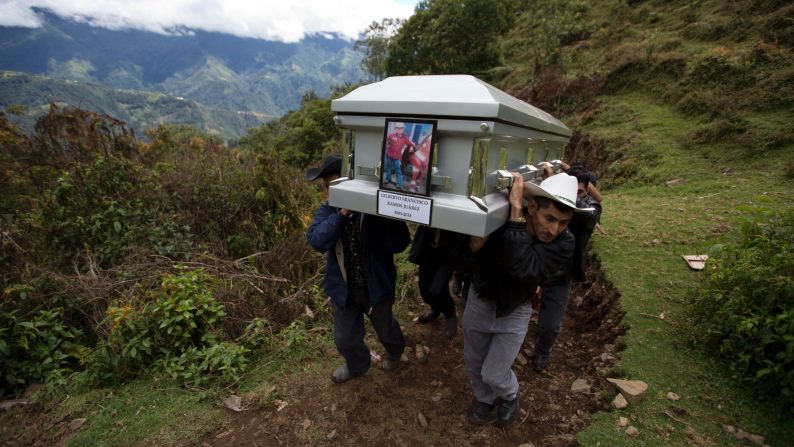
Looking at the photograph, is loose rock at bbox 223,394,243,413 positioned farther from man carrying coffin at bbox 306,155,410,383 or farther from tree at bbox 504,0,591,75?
tree at bbox 504,0,591,75

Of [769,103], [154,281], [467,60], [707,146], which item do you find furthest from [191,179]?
[467,60]

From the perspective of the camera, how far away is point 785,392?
2.13m

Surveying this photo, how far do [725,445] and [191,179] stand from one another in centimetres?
639

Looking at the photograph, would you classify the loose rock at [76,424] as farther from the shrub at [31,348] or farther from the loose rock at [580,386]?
the loose rock at [580,386]

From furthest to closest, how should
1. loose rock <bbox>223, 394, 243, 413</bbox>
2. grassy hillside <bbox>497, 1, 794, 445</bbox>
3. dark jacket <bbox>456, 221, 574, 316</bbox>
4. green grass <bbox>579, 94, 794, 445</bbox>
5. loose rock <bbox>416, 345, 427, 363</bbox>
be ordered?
loose rock <bbox>416, 345, 427, 363</bbox>
loose rock <bbox>223, 394, 243, 413</bbox>
grassy hillside <bbox>497, 1, 794, 445</bbox>
green grass <bbox>579, 94, 794, 445</bbox>
dark jacket <bbox>456, 221, 574, 316</bbox>

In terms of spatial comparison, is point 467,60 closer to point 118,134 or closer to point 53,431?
point 118,134

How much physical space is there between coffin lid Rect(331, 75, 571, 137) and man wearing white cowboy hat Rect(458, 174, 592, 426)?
449 mm

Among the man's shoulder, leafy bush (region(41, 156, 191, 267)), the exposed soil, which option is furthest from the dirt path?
leafy bush (region(41, 156, 191, 267))

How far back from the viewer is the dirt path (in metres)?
2.38

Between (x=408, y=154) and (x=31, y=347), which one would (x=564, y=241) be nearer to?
(x=408, y=154)


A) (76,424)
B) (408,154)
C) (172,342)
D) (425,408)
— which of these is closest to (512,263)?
(408,154)

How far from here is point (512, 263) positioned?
186cm

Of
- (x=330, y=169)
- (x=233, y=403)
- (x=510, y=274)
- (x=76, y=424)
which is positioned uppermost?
(x=330, y=169)

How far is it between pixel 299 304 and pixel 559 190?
2.86 m
